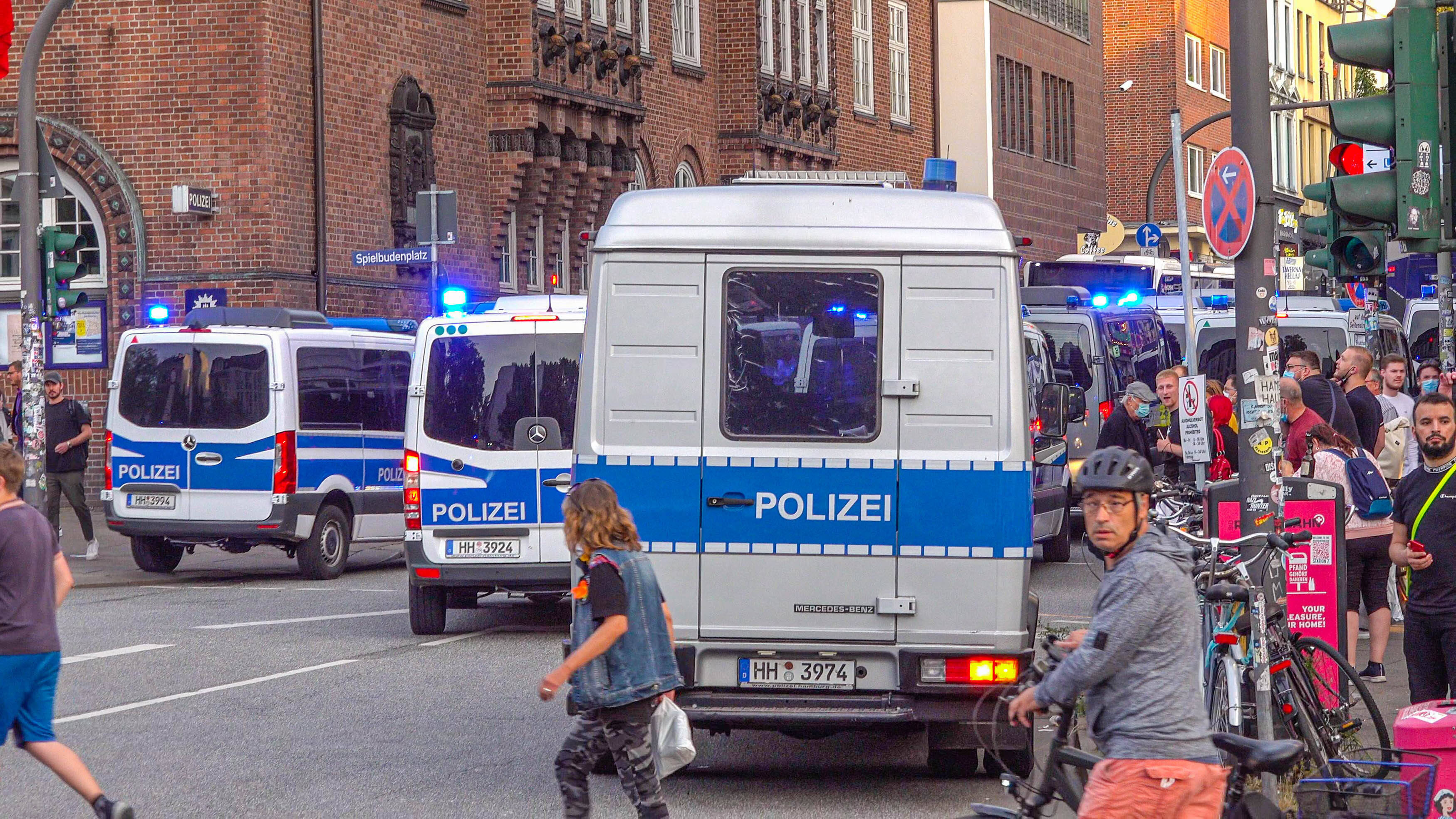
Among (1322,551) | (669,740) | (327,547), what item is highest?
(1322,551)

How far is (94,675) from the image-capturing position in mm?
12656

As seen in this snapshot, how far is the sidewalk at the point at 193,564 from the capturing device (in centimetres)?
1950

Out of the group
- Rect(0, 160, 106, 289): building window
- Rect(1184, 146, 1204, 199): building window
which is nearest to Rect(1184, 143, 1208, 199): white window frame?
Rect(1184, 146, 1204, 199): building window

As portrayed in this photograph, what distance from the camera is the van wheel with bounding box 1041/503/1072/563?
19547 millimetres

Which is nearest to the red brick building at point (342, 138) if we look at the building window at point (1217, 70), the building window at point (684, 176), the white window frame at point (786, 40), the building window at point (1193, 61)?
the building window at point (684, 176)

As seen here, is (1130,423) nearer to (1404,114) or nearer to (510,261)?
(1404,114)

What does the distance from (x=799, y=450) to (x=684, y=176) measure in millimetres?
29197

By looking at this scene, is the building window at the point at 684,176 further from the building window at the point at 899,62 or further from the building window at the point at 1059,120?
the building window at the point at 1059,120

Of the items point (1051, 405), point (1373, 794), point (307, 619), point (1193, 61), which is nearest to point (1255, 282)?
point (1373, 794)

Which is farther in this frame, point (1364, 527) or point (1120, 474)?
point (1364, 527)

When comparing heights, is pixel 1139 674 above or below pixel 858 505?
below

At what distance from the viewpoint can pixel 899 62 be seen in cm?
4975

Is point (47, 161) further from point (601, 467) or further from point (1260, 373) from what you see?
point (1260, 373)

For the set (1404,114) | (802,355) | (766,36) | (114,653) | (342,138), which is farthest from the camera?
(766,36)
